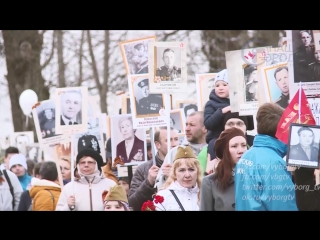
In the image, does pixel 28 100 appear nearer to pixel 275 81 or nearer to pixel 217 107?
pixel 217 107

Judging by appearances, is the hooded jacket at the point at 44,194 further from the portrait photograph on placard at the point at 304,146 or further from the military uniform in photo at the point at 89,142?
the portrait photograph on placard at the point at 304,146

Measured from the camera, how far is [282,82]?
23.0 ft

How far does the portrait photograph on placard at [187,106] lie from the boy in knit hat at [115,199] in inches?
37.8

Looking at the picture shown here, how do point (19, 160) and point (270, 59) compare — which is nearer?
point (270, 59)

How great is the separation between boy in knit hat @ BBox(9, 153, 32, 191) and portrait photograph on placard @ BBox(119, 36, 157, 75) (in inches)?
53.2

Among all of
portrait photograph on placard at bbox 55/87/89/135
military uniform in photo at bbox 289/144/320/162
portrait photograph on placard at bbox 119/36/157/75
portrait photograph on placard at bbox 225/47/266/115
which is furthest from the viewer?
portrait photograph on placard at bbox 55/87/89/135

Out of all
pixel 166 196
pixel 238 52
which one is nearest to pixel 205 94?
pixel 238 52

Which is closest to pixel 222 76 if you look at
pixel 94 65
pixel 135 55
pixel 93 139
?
pixel 135 55

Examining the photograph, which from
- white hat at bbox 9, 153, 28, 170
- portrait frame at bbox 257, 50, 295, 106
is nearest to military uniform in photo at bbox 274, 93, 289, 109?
portrait frame at bbox 257, 50, 295, 106

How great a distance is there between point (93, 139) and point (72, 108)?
1.19ft

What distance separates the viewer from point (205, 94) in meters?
7.09

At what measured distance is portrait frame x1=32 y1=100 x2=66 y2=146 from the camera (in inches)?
286

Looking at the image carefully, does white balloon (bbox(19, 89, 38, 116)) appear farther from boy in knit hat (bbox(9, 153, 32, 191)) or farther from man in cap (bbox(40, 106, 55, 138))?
boy in knit hat (bbox(9, 153, 32, 191))

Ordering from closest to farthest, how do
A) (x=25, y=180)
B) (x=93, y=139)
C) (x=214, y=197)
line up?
(x=214, y=197) → (x=93, y=139) → (x=25, y=180)
